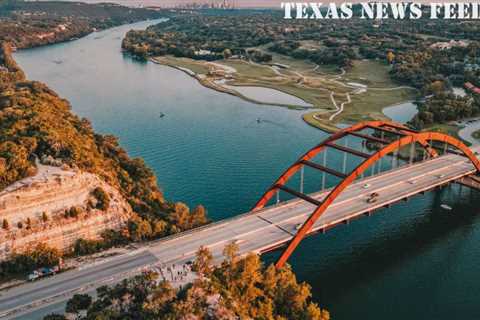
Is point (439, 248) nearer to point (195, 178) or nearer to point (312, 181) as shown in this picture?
point (312, 181)

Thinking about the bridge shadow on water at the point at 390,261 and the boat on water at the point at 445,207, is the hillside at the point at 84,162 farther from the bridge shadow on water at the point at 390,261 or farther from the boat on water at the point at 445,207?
the boat on water at the point at 445,207

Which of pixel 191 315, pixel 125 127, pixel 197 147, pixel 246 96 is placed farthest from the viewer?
pixel 246 96

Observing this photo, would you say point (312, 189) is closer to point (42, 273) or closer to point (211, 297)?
point (211, 297)

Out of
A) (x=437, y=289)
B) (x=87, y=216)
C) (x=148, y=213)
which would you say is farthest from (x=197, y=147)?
(x=437, y=289)

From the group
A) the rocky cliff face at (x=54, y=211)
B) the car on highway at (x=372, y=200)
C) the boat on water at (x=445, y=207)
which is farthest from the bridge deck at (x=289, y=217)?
the rocky cliff face at (x=54, y=211)

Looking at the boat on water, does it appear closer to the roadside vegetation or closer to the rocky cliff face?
the roadside vegetation

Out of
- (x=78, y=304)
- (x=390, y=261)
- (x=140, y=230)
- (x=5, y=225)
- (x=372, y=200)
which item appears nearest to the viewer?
(x=78, y=304)

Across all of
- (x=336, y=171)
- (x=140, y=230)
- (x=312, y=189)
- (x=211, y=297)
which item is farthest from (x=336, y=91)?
(x=211, y=297)
